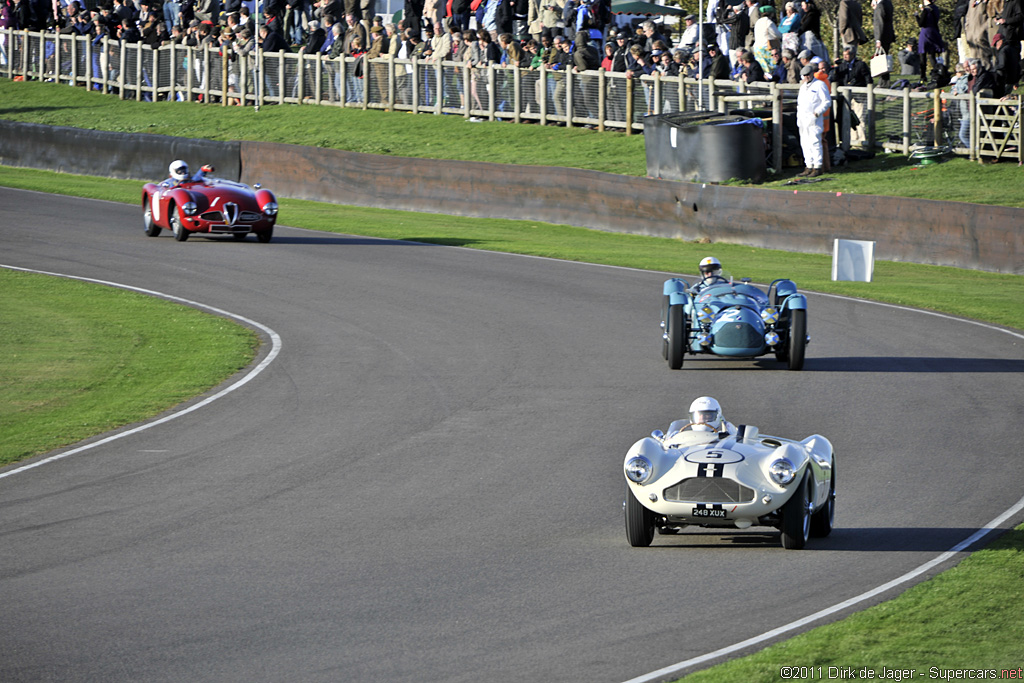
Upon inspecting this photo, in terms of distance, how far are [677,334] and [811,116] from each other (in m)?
13.2

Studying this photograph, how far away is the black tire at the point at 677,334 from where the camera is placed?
15.5 meters

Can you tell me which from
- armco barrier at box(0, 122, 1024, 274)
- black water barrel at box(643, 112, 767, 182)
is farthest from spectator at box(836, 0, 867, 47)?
armco barrier at box(0, 122, 1024, 274)

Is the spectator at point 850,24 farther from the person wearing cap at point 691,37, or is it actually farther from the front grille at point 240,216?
the front grille at point 240,216

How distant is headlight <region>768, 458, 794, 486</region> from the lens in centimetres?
873

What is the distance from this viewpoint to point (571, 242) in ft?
88.3

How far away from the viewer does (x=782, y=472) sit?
875 centimetres

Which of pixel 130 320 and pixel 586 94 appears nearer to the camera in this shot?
pixel 130 320

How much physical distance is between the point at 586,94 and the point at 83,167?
13.0m

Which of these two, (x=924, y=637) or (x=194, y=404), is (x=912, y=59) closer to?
(x=194, y=404)

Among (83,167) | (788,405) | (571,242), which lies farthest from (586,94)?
(788,405)

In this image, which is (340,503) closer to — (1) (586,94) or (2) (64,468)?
(2) (64,468)

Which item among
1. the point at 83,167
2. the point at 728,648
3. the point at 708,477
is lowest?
the point at 728,648

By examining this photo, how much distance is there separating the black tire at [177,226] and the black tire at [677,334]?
41.8ft

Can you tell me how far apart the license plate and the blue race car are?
6.77 meters
